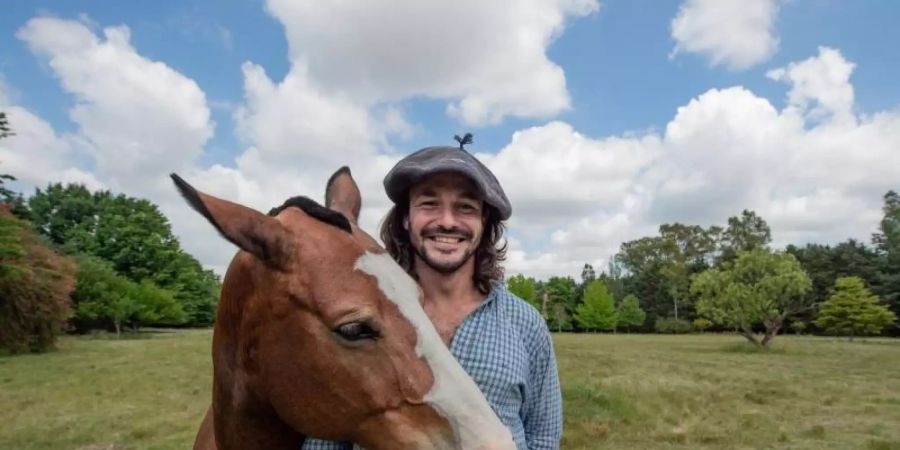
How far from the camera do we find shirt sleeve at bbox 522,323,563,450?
2.50m

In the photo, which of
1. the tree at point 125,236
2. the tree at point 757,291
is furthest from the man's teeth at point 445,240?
the tree at point 125,236

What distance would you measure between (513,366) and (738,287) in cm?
3682

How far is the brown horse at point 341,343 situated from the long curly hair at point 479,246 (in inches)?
21.5

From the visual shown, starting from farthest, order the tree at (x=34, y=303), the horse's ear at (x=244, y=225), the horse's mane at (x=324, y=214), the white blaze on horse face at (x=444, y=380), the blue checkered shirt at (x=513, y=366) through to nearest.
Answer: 1. the tree at (x=34, y=303)
2. the blue checkered shirt at (x=513, y=366)
3. the horse's mane at (x=324, y=214)
4. the horse's ear at (x=244, y=225)
5. the white blaze on horse face at (x=444, y=380)

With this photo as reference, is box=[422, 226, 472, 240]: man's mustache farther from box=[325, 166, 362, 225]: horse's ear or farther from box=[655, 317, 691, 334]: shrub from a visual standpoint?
box=[655, 317, 691, 334]: shrub

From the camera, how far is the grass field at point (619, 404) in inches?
403

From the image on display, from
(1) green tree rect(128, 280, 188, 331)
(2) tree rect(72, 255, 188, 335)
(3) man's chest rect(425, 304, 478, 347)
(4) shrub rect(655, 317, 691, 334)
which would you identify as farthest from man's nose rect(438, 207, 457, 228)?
(4) shrub rect(655, 317, 691, 334)

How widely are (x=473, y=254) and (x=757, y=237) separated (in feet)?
243

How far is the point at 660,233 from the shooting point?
7844 centimetres

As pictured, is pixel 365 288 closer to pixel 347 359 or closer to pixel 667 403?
pixel 347 359

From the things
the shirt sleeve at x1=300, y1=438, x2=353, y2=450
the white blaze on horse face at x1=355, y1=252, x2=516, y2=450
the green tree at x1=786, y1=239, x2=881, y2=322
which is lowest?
the shirt sleeve at x1=300, y1=438, x2=353, y2=450

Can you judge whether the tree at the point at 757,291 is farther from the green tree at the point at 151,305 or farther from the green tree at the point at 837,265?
the green tree at the point at 151,305

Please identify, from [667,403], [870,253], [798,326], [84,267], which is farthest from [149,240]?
[870,253]

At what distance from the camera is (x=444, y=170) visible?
242 centimetres
